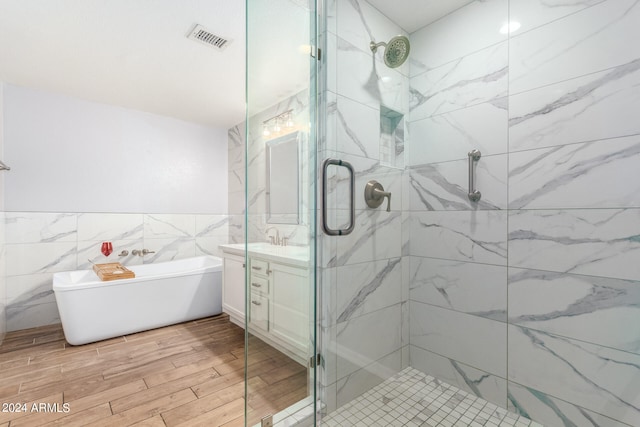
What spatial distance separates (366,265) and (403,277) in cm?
38

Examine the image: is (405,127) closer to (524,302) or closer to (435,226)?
(435,226)

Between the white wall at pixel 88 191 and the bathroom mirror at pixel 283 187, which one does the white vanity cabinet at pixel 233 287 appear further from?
the bathroom mirror at pixel 283 187

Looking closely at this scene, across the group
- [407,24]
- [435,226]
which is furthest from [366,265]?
[407,24]

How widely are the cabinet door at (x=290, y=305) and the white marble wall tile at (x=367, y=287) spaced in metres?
0.24

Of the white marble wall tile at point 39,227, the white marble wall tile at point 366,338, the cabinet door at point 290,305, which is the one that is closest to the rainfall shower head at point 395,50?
the cabinet door at point 290,305

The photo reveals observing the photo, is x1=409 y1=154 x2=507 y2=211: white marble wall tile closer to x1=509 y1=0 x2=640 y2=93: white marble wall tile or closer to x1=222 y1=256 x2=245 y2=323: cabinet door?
x1=509 y1=0 x2=640 y2=93: white marble wall tile

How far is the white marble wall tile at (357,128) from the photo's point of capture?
60.1 inches

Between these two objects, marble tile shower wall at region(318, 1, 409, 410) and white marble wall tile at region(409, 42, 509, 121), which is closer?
marble tile shower wall at region(318, 1, 409, 410)

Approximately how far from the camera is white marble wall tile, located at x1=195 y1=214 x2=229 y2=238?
4.02 m

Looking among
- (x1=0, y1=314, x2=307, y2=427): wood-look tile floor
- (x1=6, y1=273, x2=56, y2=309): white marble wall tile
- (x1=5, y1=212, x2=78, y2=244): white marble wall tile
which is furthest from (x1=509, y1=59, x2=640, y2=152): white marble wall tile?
(x1=6, y1=273, x2=56, y2=309): white marble wall tile

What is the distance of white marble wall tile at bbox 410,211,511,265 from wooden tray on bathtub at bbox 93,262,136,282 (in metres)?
2.60

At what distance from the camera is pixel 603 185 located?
129cm

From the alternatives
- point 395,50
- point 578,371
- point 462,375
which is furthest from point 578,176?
point 462,375

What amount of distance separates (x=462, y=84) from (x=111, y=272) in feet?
10.7
